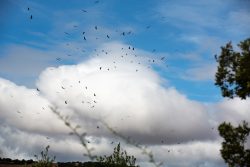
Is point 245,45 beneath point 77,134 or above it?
above

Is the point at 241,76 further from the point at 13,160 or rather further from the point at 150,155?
the point at 13,160

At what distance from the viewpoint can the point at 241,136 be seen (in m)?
23.0

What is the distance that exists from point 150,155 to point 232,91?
2038cm

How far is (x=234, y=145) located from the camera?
22.7 m

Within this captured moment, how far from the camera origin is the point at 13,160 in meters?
64.9

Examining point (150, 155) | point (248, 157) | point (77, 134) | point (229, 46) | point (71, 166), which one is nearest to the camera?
point (77, 134)

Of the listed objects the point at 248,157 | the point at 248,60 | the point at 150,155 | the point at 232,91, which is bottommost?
the point at 150,155

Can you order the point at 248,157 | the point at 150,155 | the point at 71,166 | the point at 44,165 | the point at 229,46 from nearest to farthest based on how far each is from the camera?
the point at 150,155 < the point at 248,157 < the point at 229,46 < the point at 44,165 < the point at 71,166

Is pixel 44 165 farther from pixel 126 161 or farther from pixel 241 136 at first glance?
pixel 241 136

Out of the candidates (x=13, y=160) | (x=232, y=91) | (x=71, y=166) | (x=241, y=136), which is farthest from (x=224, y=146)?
(x=13, y=160)

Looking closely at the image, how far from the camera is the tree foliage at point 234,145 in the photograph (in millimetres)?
22688

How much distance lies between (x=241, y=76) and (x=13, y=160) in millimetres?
50829

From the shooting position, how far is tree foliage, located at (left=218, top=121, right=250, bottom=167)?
22.7 m

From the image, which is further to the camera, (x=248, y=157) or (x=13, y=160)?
(x=13, y=160)
